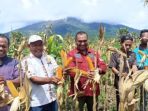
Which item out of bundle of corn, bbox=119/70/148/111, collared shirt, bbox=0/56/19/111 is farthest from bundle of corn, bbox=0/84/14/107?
bundle of corn, bbox=119/70/148/111

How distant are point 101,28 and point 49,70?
110 centimetres

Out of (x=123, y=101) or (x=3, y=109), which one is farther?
(x=3, y=109)

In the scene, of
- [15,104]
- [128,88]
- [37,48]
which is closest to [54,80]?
[37,48]

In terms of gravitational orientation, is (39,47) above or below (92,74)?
above

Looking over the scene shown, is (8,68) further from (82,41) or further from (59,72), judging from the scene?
(82,41)

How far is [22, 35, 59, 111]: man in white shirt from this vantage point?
154 inches

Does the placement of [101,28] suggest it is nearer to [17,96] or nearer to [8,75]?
[17,96]

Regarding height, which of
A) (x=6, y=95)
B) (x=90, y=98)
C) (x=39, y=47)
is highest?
(x=39, y=47)

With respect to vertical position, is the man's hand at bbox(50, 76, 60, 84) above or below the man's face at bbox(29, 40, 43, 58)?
below

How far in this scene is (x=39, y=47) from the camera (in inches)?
155

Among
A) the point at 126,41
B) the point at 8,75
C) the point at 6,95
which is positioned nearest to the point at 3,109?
the point at 8,75

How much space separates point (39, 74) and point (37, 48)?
0.27 metres

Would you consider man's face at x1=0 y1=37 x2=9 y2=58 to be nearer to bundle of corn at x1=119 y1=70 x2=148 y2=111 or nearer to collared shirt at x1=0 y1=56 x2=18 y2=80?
collared shirt at x1=0 y1=56 x2=18 y2=80

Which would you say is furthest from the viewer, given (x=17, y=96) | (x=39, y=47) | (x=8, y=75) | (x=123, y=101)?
(x=39, y=47)
